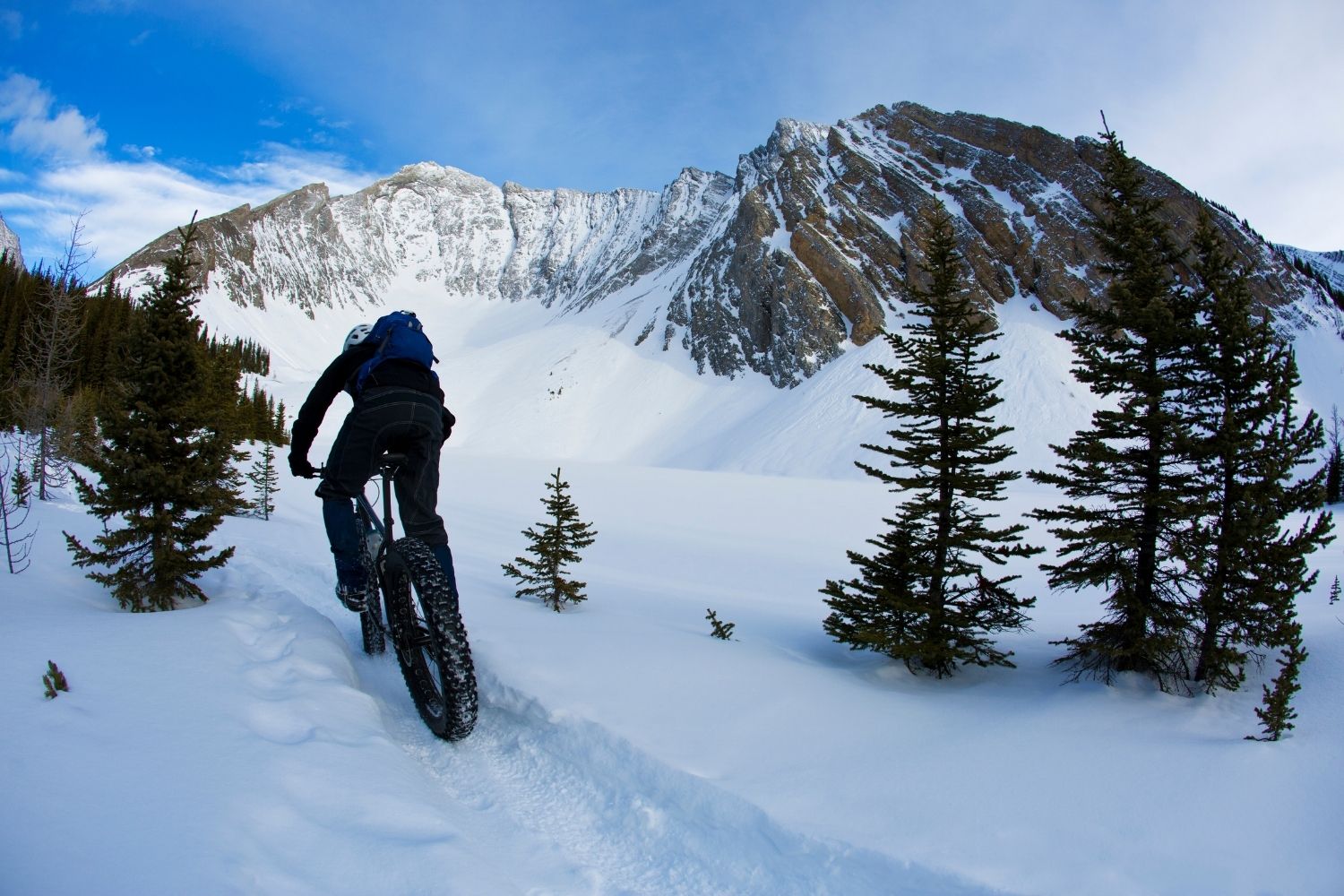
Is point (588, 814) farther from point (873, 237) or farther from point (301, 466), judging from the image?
point (873, 237)

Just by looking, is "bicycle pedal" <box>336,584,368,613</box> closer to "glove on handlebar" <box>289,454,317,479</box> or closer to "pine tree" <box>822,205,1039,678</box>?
"glove on handlebar" <box>289,454,317,479</box>

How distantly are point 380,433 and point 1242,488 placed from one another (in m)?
7.72

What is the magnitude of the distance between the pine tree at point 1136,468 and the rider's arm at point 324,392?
6798mm

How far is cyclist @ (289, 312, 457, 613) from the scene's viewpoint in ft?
14.5

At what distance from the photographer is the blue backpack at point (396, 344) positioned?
447cm

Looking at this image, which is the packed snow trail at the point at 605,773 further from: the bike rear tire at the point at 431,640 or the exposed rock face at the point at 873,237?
the exposed rock face at the point at 873,237

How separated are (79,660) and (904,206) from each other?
8023cm

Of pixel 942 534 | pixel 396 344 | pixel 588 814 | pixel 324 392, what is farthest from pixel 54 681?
pixel 942 534

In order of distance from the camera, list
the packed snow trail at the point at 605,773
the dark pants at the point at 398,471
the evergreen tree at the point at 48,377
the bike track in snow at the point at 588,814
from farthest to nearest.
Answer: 1. the evergreen tree at the point at 48,377
2. the dark pants at the point at 398,471
3. the bike track in snow at the point at 588,814
4. the packed snow trail at the point at 605,773

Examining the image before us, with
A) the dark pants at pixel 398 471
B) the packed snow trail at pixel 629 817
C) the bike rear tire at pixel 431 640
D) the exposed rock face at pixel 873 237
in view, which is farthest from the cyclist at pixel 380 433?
the exposed rock face at pixel 873 237

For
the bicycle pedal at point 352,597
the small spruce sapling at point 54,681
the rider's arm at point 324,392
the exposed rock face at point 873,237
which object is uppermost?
the exposed rock face at point 873,237

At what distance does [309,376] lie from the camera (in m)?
125

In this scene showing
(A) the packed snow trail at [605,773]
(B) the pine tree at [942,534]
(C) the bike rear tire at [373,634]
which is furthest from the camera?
(B) the pine tree at [942,534]

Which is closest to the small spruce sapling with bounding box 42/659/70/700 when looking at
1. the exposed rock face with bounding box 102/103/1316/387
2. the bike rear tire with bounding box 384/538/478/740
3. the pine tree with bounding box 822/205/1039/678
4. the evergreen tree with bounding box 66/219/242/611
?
the bike rear tire with bounding box 384/538/478/740
